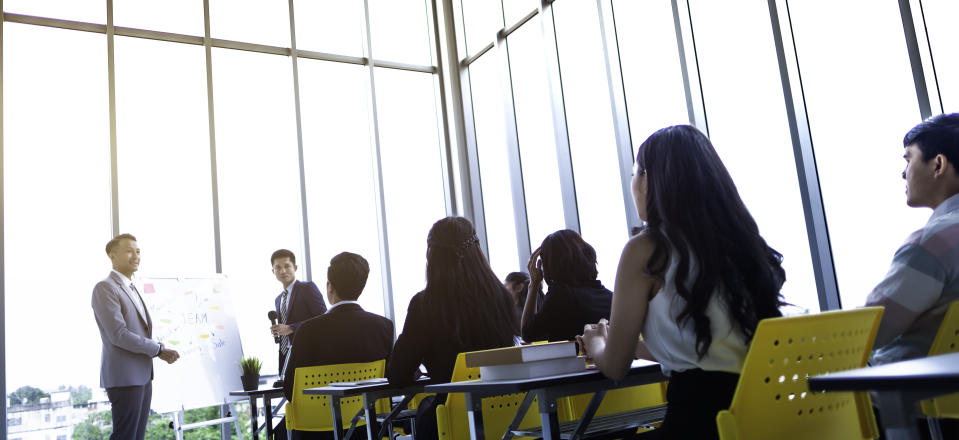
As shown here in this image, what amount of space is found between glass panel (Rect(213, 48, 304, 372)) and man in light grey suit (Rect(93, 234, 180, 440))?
41.7 inches

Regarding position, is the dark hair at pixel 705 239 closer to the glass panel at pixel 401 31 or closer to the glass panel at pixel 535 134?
the glass panel at pixel 535 134

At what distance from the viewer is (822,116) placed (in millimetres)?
4383

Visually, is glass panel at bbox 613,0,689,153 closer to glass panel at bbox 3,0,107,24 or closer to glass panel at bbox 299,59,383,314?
glass panel at bbox 299,59,383,314

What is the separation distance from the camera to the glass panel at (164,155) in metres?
6.08

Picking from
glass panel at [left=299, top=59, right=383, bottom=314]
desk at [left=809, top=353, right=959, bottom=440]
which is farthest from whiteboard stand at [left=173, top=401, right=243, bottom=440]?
desk at [left=809, top=353, right=959, bottom=440]

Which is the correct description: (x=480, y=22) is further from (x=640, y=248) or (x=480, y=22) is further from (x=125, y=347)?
(x=640, y=248)

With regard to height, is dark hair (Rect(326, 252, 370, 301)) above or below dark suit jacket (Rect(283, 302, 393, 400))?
above

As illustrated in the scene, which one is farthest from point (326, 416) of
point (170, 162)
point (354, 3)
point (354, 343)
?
point (354, 3)

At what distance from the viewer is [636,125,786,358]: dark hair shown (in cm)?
154

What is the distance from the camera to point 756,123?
4.75 m

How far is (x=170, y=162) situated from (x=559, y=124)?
3.21 m

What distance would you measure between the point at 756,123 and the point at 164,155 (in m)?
4.55

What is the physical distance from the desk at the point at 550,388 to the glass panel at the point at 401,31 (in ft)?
19.4

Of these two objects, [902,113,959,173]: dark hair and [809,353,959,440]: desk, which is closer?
[809,353,959,440]: desk
